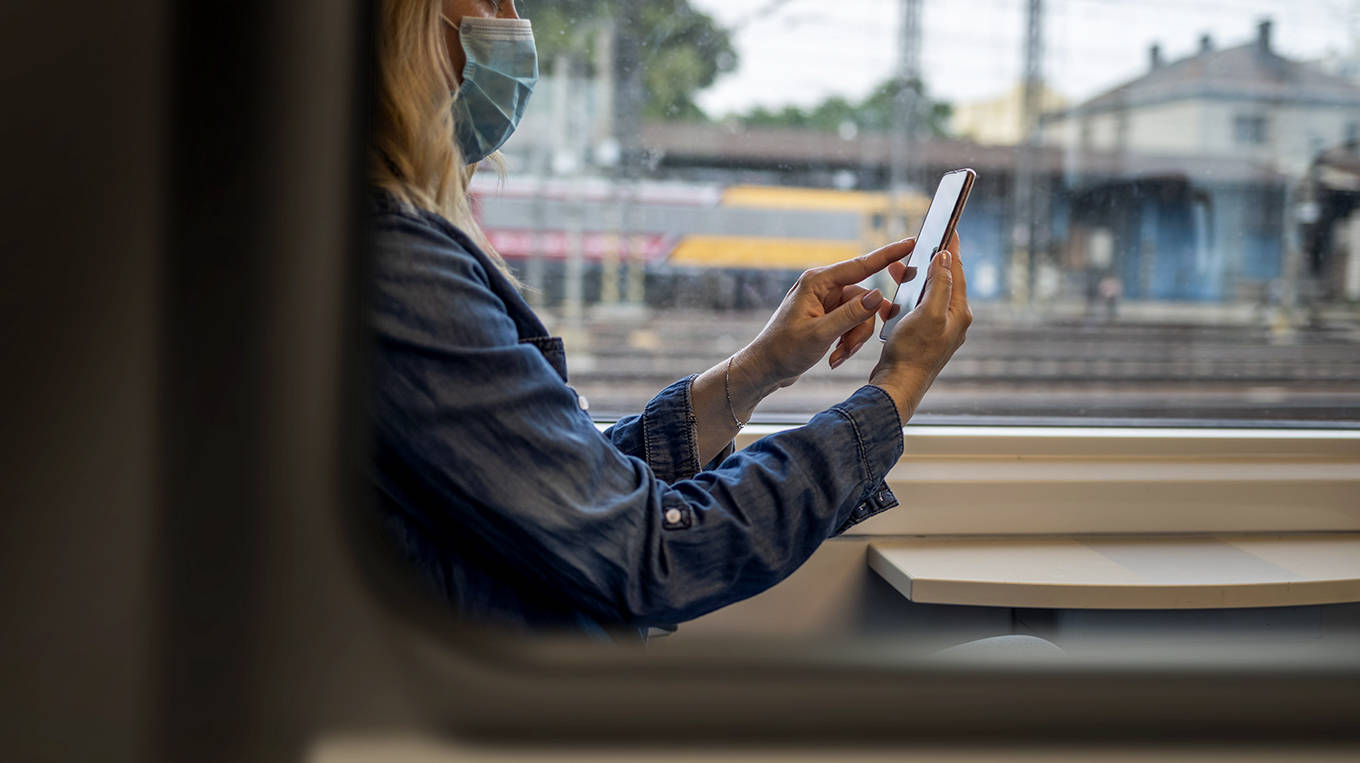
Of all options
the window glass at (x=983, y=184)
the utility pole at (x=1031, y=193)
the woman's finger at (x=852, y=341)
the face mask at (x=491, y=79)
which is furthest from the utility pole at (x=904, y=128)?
the face mask at (x=491, y=79)

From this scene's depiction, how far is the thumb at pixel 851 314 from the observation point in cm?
114

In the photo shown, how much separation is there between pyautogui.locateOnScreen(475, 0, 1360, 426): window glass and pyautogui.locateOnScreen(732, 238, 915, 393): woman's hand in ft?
2.20

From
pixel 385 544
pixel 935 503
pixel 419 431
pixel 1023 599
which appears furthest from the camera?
pixel 935 503

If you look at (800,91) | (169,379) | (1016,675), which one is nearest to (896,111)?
(800,91)

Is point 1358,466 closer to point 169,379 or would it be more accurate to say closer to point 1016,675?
point 1016,675

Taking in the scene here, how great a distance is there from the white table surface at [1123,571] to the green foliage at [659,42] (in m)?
0.91

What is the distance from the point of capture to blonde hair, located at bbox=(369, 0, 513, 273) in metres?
0.83

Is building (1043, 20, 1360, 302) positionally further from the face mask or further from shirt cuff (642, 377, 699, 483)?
the face mask

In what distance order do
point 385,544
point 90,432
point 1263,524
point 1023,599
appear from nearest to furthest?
point 90,432, point 385,544, point 1023,599, point 1263,524

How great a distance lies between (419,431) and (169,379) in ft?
0.89

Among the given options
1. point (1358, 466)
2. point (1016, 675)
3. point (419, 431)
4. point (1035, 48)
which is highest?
point (1035, 48)

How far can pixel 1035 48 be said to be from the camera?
2037 millimetres

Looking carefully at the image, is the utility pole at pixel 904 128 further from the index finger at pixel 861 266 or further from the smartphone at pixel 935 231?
the index finger at pixel 861 266

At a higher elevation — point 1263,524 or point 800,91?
point 800,91
